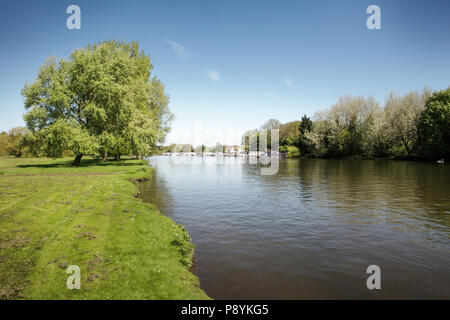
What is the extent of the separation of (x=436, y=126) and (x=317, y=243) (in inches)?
2882

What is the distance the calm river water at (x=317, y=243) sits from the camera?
30.7ft

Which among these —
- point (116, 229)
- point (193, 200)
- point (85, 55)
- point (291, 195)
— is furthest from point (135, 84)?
point (116, 229)

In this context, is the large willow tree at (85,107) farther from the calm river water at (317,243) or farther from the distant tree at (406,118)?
the distant tree at (406,118)

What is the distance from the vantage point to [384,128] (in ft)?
268

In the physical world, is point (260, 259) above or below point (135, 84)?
below

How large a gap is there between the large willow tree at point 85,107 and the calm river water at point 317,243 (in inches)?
860

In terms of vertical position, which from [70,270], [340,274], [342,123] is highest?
[342,123]

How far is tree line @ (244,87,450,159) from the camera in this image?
217ft

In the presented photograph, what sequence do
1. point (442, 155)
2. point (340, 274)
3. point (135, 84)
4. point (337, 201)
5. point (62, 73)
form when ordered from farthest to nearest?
point (442, 155) < point (135, 84) < point (62, 73) < point (337, 201) < point (340, 274)

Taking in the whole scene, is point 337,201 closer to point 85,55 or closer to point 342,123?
point 85,55

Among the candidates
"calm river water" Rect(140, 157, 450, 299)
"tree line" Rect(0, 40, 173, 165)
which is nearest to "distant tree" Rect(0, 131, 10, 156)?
"tree line" Rect(0, 40, 173, 165)

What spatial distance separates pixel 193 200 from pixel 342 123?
91.8 m

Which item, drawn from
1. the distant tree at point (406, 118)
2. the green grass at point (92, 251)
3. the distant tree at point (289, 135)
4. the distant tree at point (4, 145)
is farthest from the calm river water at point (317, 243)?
the distant tree at point (4, 145)
